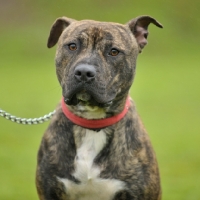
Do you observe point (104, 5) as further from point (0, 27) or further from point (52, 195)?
point (52, 195)

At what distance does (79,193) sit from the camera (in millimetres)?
6270

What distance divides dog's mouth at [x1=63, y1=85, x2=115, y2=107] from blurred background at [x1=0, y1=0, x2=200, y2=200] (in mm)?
2846

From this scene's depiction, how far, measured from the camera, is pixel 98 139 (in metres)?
6.39

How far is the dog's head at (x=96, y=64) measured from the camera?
234 inches

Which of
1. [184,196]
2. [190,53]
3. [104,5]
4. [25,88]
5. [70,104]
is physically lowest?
[184,196]

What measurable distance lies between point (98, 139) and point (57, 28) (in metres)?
1.14

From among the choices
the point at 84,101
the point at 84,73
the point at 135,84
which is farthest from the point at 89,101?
the point at 135,84

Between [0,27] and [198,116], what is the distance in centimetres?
1852

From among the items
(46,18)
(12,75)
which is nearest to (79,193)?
(12,75)

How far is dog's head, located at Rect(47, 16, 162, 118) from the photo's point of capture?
19.5 ft

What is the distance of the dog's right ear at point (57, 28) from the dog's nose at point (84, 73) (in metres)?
0.95

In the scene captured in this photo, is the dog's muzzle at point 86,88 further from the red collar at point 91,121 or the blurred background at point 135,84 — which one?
the blurred background at point 135,84

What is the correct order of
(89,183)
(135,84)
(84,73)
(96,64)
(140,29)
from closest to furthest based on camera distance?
(84,73), (96,64), (89,183), (140,29), (135,84)

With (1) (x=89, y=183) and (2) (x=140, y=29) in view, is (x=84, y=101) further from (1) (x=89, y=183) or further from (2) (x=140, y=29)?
(2) (x=140, y=29)
